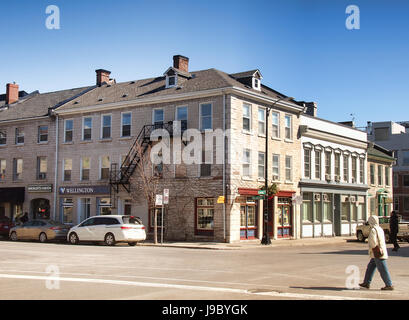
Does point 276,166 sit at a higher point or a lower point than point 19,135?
lower

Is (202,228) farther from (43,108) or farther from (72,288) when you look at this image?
(72,288)

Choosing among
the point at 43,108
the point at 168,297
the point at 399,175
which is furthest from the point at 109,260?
the point at 399,175

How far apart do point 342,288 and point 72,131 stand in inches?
1202

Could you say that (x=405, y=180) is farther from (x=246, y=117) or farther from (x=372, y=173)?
(x=246, y=117)

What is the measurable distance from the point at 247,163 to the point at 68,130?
576 inches

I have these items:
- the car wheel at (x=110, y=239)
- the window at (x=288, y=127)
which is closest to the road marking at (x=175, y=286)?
the car wheel at (x=110, y=239)

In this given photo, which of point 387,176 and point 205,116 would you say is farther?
point 387,176

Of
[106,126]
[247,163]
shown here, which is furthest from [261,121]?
[106,126]

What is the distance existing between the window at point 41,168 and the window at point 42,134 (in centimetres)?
148

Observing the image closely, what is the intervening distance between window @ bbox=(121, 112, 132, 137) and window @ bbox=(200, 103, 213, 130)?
591 centimetres

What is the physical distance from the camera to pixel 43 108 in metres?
41.9

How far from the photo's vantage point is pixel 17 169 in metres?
41.6

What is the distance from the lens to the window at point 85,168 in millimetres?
37750

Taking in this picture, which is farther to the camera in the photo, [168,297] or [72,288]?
[72,288]
